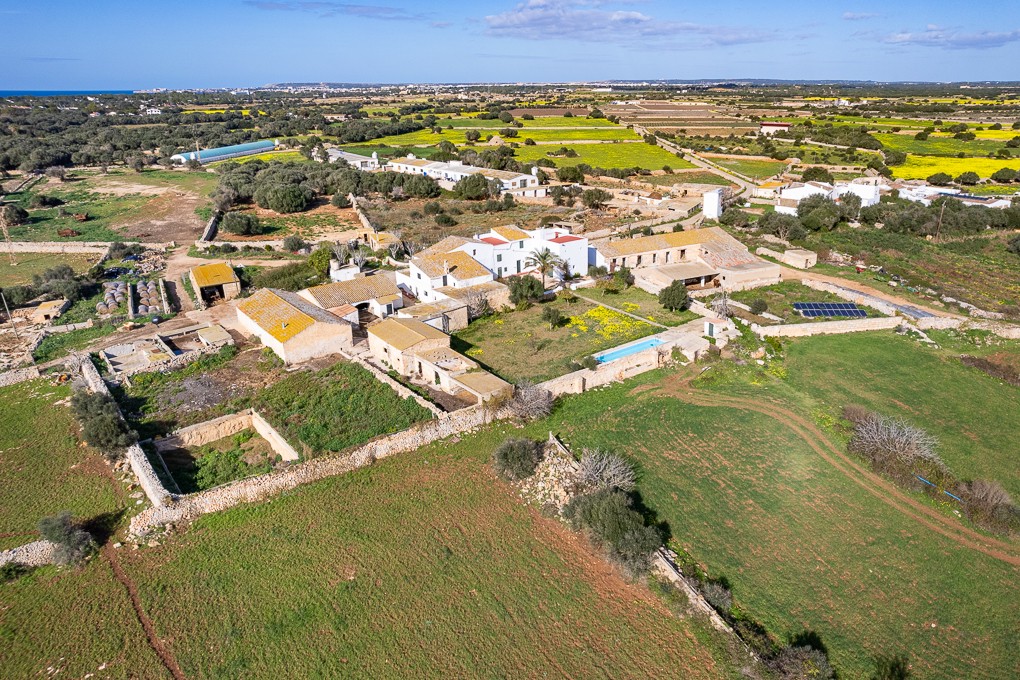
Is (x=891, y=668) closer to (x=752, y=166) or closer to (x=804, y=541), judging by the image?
(x=804, y=541)

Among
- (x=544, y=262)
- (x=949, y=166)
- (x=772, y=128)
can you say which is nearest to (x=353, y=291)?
(x=544, y=262)

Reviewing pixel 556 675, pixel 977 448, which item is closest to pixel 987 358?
pixel 977 448

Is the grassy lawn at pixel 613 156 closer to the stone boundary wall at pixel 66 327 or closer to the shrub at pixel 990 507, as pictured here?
the stone boundary wall at pixel 66 327

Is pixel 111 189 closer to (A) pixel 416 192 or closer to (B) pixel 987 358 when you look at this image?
(A) pixel 416 192

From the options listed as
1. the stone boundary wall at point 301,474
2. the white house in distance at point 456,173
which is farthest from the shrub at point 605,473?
the white house in distance at point 456,173

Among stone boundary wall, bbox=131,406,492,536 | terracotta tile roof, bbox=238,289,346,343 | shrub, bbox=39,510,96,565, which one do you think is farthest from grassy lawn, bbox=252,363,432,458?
shrub, bbox=39,510,96,565

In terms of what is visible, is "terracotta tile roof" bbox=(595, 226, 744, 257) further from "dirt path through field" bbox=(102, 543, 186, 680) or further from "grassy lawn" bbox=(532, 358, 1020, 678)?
"dirt path through field" bbox=(102, 543, 186, 680)
